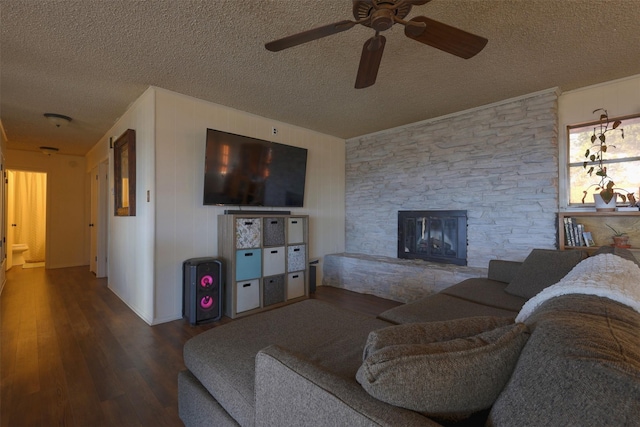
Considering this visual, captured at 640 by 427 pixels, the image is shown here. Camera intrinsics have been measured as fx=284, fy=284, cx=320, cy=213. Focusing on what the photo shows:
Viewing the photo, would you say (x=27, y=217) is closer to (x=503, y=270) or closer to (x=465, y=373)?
(x=465, y=373)

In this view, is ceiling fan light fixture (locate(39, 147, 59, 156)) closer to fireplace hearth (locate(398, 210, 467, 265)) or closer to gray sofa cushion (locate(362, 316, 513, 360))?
fireplace hearth (locate(398, 210, 467, 265))

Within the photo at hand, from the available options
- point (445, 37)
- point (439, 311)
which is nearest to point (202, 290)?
point (439, 311)

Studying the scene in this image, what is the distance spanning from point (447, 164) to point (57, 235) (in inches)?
287

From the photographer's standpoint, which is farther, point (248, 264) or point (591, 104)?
point (248, 264)

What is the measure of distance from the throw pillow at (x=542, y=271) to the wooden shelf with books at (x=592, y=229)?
688 millimetres

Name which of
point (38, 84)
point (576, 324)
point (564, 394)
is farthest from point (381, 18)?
point (38, 84)

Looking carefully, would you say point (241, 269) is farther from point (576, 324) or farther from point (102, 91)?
point (576, 324)

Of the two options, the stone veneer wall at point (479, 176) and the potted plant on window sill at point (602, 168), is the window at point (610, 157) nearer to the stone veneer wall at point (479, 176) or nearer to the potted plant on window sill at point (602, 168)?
the potted plant on window sill at point (602, 168)

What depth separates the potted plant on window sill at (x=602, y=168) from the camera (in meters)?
2.66

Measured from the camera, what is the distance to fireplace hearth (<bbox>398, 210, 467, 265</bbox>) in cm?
359

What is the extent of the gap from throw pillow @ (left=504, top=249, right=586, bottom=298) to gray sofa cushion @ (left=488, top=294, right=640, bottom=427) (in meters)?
1.70

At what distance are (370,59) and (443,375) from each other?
1.75 m

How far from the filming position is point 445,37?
5.13 ft

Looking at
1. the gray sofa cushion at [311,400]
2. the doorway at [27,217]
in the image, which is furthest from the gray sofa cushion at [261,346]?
the doorway at [27,217]
